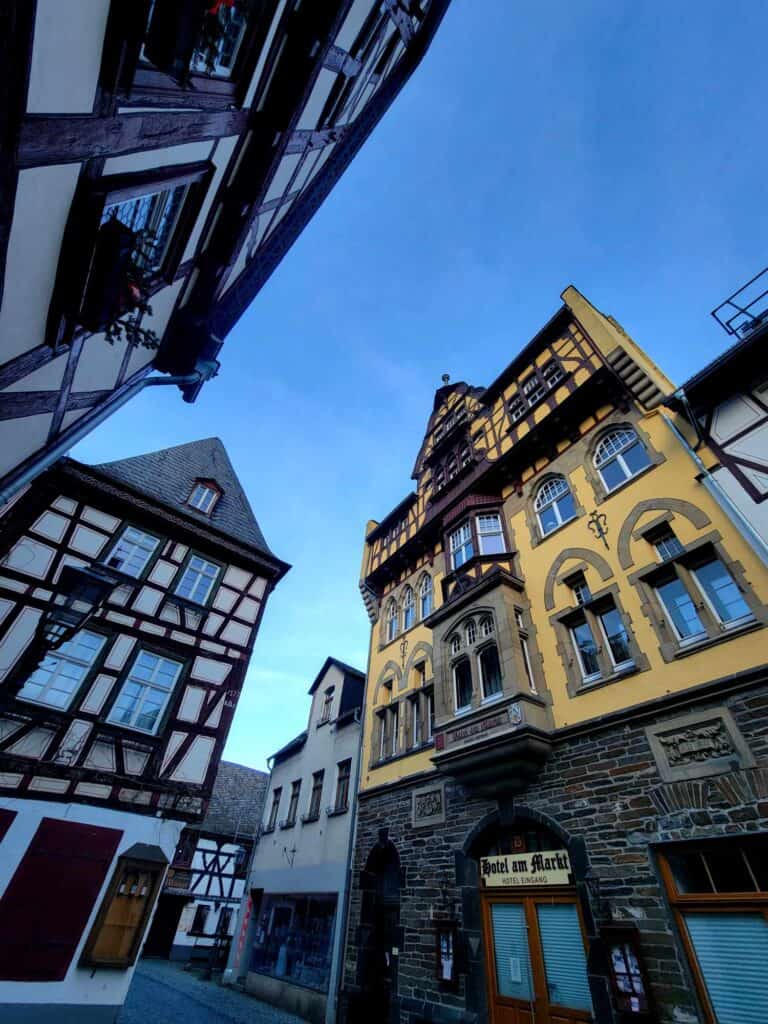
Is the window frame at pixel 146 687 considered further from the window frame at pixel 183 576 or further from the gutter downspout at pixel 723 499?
the gutter downspout at pixel 723 499

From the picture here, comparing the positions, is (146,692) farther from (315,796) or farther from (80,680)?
(315,796)

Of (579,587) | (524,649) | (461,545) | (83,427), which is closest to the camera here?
(83,427)

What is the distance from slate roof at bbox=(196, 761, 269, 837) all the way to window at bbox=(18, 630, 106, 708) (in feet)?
50.9

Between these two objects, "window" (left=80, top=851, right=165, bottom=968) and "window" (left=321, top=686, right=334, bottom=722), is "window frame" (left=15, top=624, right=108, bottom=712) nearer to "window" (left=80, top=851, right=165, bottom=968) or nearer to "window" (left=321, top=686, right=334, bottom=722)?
"window" (left=80, top=851, right=165, bottom=968)

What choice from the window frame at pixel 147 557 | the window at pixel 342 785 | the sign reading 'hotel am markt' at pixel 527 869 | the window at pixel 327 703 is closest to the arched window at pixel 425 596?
the window at pixel 342 785

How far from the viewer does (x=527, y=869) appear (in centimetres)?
819

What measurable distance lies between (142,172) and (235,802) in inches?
1158

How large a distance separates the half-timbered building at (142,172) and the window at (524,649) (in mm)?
8374

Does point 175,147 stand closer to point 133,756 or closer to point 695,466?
point 695,466

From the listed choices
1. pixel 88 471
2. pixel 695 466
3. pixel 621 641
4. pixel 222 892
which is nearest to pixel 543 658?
pixel 621 641

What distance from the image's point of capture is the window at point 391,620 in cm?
1544

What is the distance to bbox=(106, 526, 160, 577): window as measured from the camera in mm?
11844

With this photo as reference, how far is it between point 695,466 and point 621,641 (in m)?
3.40

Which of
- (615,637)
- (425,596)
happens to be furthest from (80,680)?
(615,637)
